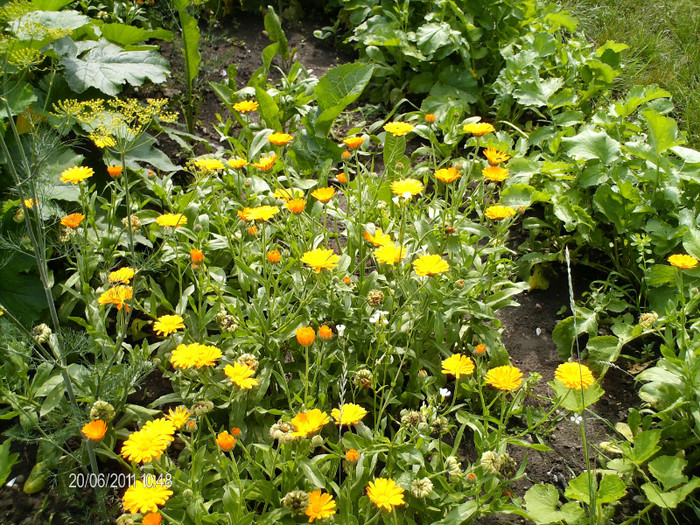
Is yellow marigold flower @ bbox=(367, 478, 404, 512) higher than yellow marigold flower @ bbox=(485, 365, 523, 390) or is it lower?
lower

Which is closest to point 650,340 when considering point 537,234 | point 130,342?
point 537,234

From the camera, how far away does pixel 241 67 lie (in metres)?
3.87

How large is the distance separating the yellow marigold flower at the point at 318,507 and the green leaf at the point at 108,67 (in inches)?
74.3

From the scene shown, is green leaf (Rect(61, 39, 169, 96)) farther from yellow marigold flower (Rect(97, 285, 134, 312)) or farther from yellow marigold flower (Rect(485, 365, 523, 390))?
yellow marigold flower (Rect(485, 365, 523, 390))

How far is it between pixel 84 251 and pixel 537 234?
192 centimetres

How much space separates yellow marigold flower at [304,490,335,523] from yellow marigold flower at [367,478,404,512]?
0.33ft

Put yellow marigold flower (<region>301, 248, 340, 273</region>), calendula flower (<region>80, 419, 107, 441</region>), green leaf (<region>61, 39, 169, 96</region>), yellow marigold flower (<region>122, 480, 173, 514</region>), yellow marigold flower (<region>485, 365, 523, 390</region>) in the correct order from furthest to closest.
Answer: green leaf (<region>61, 39, 169, 96</region>) < yellow marigold flower (<region>301, 248, 340, 273</region>) < yellow marigold flower (<region>485, 365, 523, 390</region>) < calendula flower (<region>80, 419, 107, 441</region>) < yellow marigold flower (<region>122, 480, 173, 514</region>)

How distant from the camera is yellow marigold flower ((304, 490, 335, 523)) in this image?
1.39m

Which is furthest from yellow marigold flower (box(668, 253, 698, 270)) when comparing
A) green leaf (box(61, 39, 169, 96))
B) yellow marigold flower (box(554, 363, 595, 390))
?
green leaf (box(61, 39, 169, 96))

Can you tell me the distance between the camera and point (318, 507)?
1.40m

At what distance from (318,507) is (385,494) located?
0.52 ft

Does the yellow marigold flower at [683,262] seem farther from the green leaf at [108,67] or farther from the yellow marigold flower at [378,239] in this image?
the green leaf at [108,67]

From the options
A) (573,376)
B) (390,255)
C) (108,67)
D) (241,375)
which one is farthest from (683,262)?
(108,67)

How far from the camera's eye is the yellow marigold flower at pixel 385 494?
1372mm
